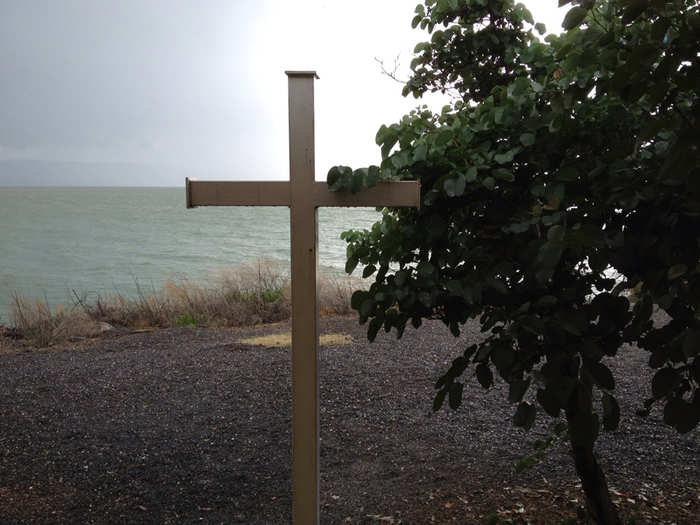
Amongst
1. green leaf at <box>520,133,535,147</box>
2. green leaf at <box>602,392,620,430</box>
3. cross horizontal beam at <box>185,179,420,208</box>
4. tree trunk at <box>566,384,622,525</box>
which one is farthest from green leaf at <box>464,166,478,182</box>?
tree trunk at <box>566,384,622,525</box>

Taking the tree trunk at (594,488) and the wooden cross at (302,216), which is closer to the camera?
the wooden cross at (302,216)

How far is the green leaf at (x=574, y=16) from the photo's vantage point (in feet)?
3.07

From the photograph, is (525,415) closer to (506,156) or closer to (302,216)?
(506,156)

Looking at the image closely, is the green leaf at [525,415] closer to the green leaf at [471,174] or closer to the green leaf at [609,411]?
the green leaf at [609,411]

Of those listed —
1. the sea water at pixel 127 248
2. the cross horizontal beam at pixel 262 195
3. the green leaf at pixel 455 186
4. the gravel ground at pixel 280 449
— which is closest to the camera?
the green leaf at pixel 455 186

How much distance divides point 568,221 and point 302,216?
2.19ft

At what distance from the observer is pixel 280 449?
2.66 meters

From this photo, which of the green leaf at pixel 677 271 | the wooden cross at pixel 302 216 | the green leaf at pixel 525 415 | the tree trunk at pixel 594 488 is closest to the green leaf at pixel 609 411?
the green leaf at pixel 525 415

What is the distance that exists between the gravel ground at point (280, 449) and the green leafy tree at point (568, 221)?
0.62 m

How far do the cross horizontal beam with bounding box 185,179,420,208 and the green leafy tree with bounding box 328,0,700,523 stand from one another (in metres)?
0.06

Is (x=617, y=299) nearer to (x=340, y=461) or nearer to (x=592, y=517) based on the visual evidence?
(x=592, y=517)

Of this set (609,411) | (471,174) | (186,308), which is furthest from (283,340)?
(609,411)

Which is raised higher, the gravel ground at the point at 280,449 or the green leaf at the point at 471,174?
the green leaf at the point at 471,174

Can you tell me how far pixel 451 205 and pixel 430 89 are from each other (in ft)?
2.66
